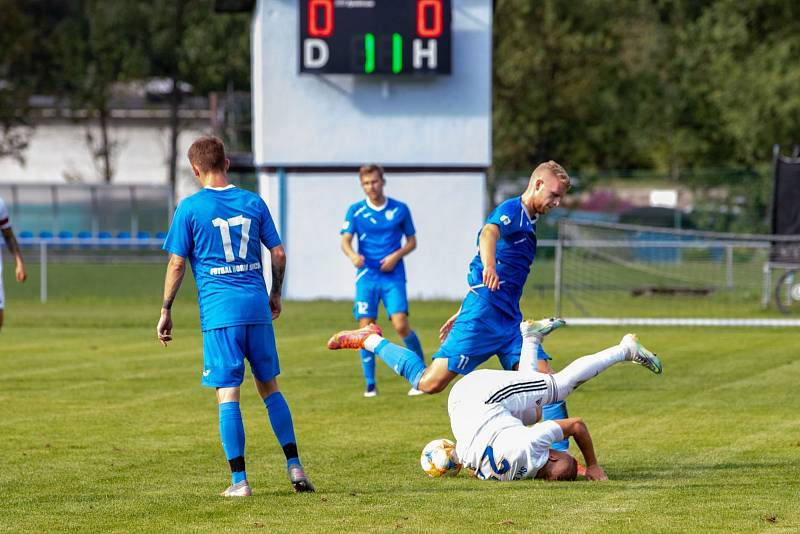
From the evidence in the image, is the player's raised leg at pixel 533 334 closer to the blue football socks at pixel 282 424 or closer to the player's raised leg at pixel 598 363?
the player's raised leg at pixel 598 363

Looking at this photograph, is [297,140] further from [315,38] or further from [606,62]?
[606,62]

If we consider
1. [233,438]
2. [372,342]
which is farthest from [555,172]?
[233,438]

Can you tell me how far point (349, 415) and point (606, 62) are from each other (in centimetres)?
4405

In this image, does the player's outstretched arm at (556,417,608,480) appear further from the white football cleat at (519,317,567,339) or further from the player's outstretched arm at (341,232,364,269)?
the player's outstretched arm at (341,232,364,269)

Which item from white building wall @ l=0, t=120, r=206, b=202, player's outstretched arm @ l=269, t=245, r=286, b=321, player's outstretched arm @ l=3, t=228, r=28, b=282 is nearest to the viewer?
player's outstretched arm @ l=269, t=245, r=286, b=321

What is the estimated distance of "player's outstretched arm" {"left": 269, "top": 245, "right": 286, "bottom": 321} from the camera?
8470 millimetres

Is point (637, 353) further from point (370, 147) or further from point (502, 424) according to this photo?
point (370, 147)

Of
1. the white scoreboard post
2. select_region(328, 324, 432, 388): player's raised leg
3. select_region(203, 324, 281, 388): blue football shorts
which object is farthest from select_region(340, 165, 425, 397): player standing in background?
the white scoreboard post

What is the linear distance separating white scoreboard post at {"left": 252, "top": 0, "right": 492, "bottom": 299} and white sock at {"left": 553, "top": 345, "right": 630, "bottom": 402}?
20.1 m

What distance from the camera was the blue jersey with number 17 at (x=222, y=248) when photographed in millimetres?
8297

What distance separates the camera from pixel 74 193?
49188mm

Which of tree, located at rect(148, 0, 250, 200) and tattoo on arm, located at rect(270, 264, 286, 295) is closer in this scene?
tattoo on arm, located at rect(270, 264, 286, 295)

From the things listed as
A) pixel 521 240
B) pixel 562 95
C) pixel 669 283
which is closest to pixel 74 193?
pixel 562 95

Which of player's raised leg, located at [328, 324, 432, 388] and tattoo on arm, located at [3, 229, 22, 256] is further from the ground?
tattoo on arm, located at [3, 229, 22, 256]
